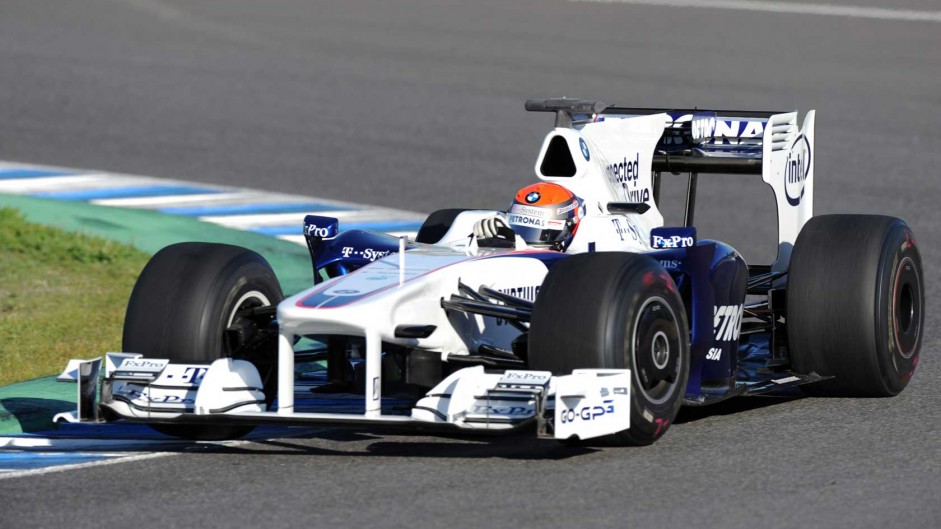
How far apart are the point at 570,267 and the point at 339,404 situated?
6.46ft

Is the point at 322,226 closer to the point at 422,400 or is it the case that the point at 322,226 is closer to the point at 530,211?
the point at 530,211

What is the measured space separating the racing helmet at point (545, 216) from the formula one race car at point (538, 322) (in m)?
0.02

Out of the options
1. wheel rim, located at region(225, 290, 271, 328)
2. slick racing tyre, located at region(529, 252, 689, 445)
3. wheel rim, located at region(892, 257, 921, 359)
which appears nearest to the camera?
slick racing tyre, located at region(529, 252, 689, 445)

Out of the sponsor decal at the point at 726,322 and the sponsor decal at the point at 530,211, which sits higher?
the sponsor decal at the point at 530,211

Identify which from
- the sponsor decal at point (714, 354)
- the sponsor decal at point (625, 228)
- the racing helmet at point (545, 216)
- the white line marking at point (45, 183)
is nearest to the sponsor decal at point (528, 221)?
the racing helmet at point (545, 216)

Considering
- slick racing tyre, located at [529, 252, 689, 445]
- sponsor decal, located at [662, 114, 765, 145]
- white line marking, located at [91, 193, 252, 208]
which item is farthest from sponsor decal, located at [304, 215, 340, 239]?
white line marking, located at [91, 193, 252, 208]

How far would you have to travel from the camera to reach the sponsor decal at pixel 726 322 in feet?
27.9

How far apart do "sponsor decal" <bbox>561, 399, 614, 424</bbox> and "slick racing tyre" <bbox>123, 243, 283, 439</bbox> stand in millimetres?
1802

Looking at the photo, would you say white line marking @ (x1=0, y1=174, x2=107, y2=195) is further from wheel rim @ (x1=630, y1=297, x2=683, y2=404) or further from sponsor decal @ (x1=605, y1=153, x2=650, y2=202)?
wheel rim @ (x1=630, y1=297, x2=683, y2=404)

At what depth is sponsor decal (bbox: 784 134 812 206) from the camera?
10180mm

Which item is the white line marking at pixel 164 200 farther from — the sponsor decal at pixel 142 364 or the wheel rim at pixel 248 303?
the sponsor decal at pixel 142 364

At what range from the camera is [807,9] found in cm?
2728

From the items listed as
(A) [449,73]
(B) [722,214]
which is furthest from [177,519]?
(A) [449,73]

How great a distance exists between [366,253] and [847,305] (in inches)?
99.4
